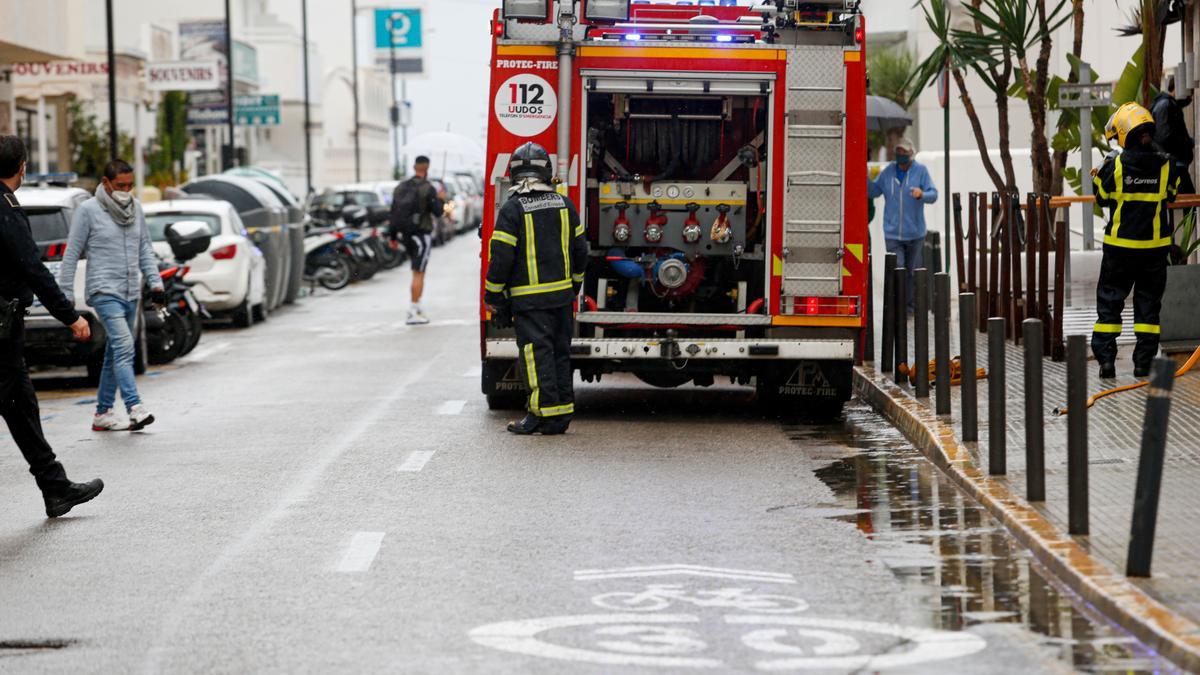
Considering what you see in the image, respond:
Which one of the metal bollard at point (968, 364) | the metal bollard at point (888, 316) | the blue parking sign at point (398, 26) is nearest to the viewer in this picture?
the metal bollard at point (968, 364)

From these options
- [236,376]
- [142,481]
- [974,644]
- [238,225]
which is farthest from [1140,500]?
[238,225]

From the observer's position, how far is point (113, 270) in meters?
13.6

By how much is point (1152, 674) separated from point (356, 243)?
26.9 meters

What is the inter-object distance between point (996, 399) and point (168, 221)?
48.3 feet

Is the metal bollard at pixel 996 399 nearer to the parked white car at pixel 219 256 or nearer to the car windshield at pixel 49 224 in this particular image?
the car windshield at pixel 49 224

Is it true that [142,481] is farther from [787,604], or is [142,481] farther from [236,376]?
[236,376]

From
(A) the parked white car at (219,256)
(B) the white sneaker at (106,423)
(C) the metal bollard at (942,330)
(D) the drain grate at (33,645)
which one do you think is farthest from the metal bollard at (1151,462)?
(A) the parked white car at (219,256)

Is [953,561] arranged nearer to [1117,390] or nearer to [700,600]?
[700,600]

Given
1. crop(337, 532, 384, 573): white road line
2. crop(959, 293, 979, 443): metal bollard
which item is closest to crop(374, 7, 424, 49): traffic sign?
crop(959, 293, 979, 443): metal bollard

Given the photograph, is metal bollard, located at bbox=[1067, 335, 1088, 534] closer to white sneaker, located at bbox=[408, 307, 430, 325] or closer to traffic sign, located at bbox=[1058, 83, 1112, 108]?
traffic sign, located at bbox=[1058, 83, 1112, 108]

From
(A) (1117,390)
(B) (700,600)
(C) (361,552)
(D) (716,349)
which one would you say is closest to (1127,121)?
(A) (1117,390)

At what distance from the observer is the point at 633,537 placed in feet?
29.4

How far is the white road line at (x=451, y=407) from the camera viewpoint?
14391mm

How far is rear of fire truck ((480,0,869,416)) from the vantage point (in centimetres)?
1327
